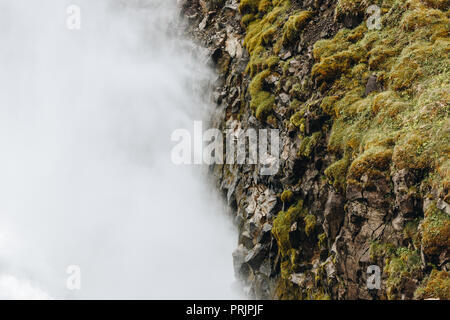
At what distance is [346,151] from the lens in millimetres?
15203

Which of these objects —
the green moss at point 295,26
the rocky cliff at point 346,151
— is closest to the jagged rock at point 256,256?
the rocky cliff at point 346,151

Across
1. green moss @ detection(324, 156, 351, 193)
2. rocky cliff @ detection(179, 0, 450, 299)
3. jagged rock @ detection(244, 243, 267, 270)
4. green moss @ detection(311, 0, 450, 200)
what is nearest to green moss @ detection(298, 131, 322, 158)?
rocky cliff @ detection(179, 0, 450, 299)

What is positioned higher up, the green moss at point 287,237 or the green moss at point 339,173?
the green moss at point 339,173

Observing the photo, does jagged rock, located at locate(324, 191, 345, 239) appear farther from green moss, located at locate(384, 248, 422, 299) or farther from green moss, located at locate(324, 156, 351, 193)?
green moss, located at locate(384, 248, 422, 299)

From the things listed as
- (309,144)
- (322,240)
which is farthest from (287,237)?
(309,144)

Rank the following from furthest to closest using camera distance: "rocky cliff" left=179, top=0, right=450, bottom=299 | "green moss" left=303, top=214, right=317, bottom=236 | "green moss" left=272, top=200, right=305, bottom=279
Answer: "green moss" left=272, top=200, right=305, bottom=279
"green moss" left=303, top=214, right=317, bottom=236
"rocky cliff" left=179, top=0, right=450, bottom=299

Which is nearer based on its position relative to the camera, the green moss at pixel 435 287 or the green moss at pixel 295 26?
the green moss at pixel 435 287

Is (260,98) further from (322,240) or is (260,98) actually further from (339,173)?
(322,240)

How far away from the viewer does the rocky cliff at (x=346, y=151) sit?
38.5 ft

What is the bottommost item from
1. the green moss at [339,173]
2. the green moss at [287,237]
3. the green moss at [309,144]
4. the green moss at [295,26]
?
the green moss at [287,237]

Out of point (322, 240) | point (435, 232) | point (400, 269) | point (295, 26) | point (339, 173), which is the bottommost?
point (322, 240)

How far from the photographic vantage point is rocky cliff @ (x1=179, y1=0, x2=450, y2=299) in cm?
1174

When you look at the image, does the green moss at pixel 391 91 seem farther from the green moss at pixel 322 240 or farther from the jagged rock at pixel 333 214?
the green moss at pixel 322 240
